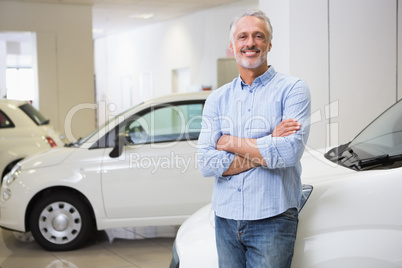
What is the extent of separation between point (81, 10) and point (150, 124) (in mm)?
8407

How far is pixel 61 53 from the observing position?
13.0m

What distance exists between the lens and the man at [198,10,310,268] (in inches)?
83.7

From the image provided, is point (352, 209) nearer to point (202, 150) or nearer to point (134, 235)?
point (202, 150)

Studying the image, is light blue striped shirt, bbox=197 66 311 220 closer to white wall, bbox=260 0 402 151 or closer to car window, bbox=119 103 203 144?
white wall, bbox=260 0 402 151

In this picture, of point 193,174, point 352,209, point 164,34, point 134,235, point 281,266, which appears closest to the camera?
point 281,266

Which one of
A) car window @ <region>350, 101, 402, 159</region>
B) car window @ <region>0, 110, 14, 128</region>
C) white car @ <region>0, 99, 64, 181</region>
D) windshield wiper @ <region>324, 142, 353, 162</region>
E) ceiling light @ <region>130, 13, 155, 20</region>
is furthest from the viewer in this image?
ceiling light @ <region>130, 13, 155, 20</region>

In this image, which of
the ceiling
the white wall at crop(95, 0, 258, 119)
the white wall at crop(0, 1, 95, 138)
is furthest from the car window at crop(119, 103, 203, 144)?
the ceiling

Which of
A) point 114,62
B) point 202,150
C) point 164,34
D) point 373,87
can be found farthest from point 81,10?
point 202,150

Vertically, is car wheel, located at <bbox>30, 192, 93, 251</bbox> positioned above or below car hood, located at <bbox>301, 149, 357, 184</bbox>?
below

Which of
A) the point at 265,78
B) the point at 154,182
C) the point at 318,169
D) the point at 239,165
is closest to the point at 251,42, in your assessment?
the point at 265,78

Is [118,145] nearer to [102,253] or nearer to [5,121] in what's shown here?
[102,253]

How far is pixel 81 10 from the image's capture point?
13109 millimetres

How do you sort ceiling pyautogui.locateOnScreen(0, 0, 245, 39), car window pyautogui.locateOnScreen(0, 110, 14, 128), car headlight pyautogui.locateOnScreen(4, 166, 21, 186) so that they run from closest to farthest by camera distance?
car headlight pyautogui.locateOnScreen(4, 166, 21, 186) < car window pyautogui.locateOnScreen(0, 110, 14, 128) < ceiling pyautogui.locateOnScreen(0, 0, 245, 39)

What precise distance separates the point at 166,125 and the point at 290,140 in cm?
356
